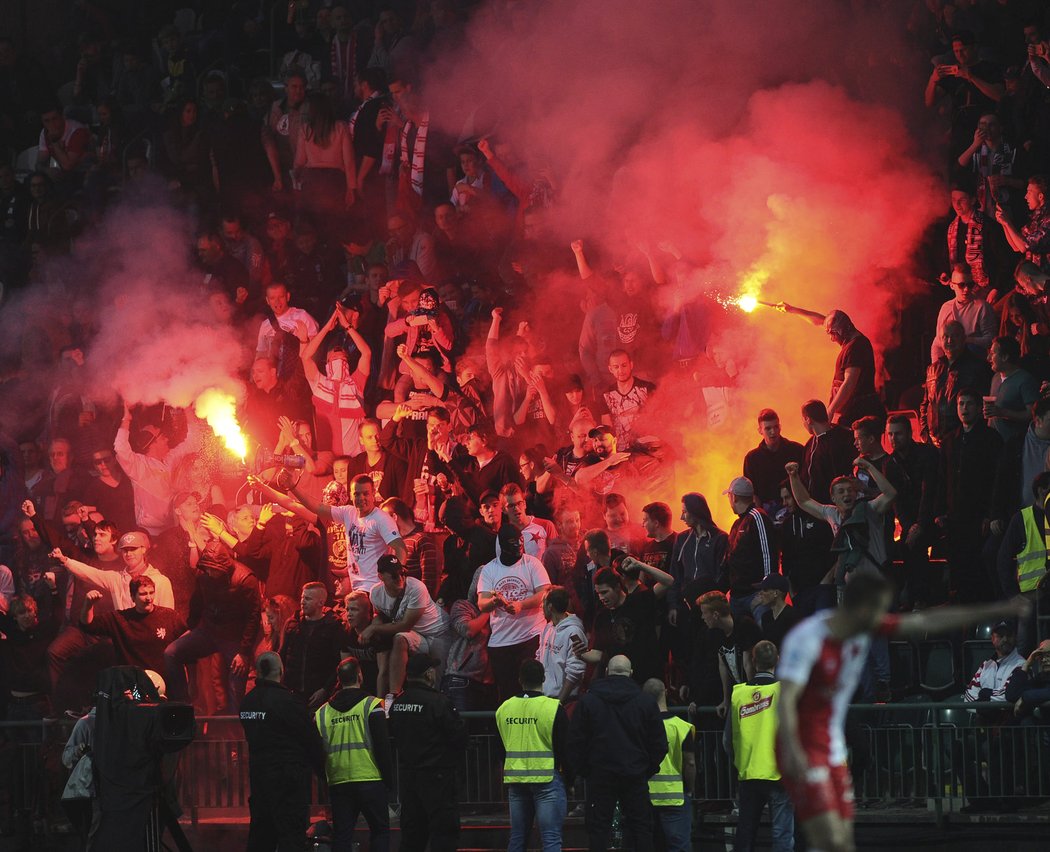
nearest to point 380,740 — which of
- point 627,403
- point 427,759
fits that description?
point 427,759

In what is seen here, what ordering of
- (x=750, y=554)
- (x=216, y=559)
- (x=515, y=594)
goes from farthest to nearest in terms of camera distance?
(x=216, y=559)
(x=515, y=594)
(x=750, y=554)

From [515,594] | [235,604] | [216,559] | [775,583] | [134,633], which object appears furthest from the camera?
[216,559]

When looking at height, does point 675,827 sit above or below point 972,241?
below

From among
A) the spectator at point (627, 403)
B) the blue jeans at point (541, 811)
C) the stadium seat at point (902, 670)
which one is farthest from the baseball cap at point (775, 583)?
the spectator at point (627, 403)

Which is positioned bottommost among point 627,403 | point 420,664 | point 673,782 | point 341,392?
point 673,782

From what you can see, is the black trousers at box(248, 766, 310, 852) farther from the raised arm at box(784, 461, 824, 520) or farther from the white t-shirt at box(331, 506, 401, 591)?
the raised arm at box(784, 461, 824, 520)

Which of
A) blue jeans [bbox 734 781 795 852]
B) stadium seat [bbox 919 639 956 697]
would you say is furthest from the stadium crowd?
blue jeans [bbox 734 781 795 852]

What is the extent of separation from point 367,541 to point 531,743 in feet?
11.5

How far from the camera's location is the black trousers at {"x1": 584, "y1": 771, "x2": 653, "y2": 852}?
8430 mm

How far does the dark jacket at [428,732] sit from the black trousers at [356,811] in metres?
0.34

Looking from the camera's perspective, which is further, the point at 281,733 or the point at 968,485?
the point at 968,485

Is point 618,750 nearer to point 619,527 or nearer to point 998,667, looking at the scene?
point 998,667

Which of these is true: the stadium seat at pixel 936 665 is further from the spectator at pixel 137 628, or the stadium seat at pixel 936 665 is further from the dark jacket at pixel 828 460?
the spectator at pixel 137 628

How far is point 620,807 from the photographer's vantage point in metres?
8.49
